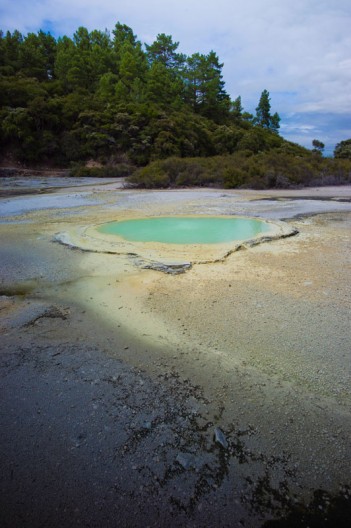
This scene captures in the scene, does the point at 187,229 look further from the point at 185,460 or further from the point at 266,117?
the point at 266,117

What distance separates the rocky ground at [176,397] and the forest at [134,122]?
39.4 ft

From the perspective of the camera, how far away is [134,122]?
24.4 meters

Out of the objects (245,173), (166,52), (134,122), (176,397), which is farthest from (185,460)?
(166,52)

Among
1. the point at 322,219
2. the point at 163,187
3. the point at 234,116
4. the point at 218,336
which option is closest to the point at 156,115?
the point at 163,187

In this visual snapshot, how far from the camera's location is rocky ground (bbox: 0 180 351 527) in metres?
1.39

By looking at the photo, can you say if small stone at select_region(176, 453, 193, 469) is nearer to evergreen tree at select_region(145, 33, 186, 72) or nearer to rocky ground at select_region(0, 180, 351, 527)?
rocky ground at select_region(0, 180, 351, 527)

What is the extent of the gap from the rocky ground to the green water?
1.57m

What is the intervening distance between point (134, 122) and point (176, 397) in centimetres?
2567

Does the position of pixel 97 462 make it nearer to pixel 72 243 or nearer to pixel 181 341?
pixel 181 341

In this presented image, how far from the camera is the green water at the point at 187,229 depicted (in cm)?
533

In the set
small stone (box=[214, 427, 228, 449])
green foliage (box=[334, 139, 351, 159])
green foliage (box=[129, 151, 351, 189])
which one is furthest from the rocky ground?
green foliage (box=[334, 139, 351, 159])

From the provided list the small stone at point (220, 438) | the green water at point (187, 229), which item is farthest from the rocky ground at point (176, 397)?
the green water at point (187, 229)

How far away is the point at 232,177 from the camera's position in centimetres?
1432

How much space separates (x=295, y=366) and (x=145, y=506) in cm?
133
